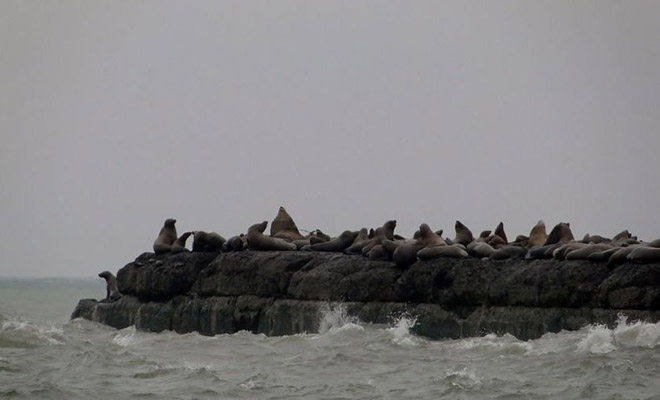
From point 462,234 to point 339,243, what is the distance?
2445 millimetres

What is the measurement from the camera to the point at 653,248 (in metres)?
22.3

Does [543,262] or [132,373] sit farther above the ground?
[543,262]

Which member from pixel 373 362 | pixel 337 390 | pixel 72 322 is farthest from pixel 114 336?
pixel 337 390

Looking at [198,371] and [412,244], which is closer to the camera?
[198,371]

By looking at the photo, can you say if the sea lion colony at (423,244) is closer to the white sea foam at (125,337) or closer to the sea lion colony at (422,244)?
the sea lion colony at (422,244)

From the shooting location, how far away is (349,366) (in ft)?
69.7

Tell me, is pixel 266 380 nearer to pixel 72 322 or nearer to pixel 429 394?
pixel 429 394

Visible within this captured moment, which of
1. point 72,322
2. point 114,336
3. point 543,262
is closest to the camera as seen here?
point 543,262

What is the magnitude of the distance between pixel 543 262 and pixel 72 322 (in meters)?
12.0

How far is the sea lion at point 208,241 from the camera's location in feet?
99.0

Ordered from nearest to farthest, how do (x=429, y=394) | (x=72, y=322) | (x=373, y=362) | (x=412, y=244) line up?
1. (x=429, y=394)
2. (x=373, y=362)
3. (x=412, y=244)
4. (x=72, y=322)

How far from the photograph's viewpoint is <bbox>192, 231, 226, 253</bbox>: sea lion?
30172mm

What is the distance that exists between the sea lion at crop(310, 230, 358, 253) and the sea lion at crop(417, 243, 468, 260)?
3.47m

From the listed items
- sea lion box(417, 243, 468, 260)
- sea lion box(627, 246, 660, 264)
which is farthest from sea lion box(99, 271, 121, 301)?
sea lion box(627, 246, 660, 264)
